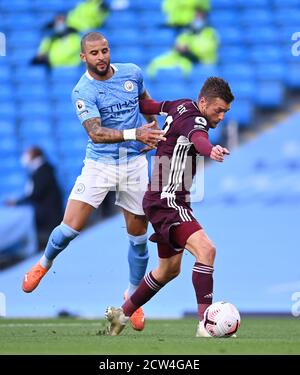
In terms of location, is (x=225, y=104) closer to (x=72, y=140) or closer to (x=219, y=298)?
(x=219, y=298)

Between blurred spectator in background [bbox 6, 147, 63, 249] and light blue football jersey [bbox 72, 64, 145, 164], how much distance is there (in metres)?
4.30

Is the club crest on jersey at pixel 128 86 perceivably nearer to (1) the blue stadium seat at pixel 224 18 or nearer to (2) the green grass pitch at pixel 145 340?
(2) the green grass pitch at pixel 145 340

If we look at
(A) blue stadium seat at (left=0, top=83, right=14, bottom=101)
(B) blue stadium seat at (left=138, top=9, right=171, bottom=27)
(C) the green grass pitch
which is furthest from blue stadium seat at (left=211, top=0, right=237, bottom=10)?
(C) the green grass pitch

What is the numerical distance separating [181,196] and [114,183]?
1.22 meters

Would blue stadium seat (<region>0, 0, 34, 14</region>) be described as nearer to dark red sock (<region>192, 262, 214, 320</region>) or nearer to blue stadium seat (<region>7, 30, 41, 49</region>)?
blue stadium seat (<region>7, 30, 41, 49</region>)

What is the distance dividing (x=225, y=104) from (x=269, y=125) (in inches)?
254

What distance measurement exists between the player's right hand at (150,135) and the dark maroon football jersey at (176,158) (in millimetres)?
50

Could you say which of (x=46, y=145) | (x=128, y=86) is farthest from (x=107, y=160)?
(x=46, y=145)

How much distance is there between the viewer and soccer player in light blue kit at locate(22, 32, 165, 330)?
888cm

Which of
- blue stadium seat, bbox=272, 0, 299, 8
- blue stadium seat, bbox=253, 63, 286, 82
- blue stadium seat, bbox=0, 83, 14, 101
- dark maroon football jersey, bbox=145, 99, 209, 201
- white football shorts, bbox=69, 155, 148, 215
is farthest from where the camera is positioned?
blue stadium seat, bbox=272, 0, 299, 8

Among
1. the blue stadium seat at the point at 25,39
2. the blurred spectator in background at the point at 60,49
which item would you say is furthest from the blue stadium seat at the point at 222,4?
the blue stadium seat at the point at 25,39

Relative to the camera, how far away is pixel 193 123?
25.9 ft

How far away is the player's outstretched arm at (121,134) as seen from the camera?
8.21m

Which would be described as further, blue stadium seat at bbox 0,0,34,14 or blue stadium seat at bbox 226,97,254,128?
blue stadium seat at bbox 0,0,34,14
